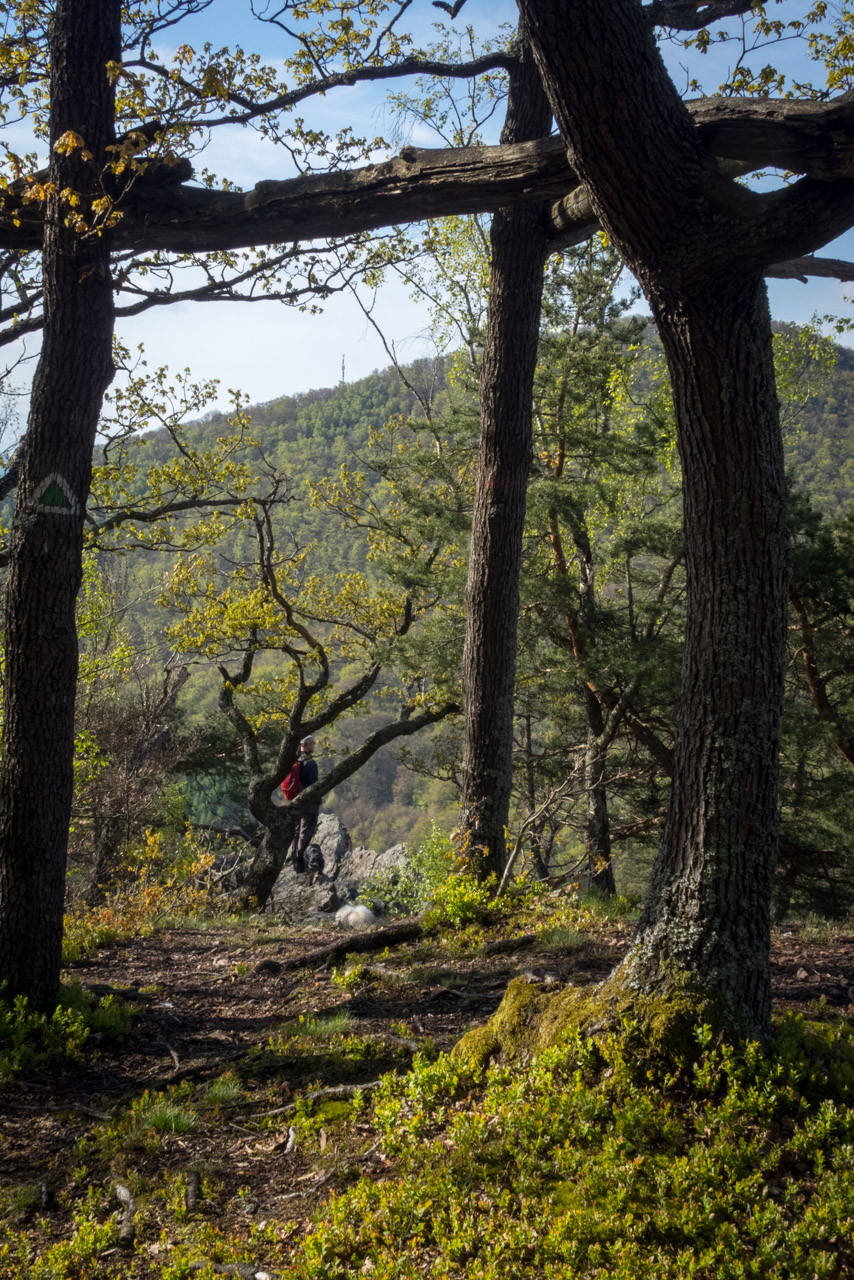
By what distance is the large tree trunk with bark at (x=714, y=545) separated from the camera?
9.26ft

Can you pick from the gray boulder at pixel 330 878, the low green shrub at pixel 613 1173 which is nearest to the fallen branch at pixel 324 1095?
the low green shrub at pixel 613 1173

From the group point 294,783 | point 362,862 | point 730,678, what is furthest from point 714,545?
point 362,862

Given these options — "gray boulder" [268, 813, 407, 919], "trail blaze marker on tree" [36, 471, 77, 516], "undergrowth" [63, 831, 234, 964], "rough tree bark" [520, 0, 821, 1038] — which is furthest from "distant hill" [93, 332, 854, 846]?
"rough tree bark" [520, 0, 821, 1038]

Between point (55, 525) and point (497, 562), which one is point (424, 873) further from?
point (55, 525)

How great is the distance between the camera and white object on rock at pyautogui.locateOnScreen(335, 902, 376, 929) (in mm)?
8195

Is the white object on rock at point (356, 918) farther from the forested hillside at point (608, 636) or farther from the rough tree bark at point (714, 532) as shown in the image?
the rough tree bark at point (714, 532)

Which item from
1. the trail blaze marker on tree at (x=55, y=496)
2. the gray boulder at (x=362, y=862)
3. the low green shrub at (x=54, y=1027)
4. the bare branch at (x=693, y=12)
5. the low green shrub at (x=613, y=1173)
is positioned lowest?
the gray boulder at (x=362, y=862)

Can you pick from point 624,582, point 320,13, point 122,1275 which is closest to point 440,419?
point 624,582

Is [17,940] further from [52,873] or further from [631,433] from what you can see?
[631,433]

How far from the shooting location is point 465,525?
13.0 meters

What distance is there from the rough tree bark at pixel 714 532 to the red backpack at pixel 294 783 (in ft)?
34.4

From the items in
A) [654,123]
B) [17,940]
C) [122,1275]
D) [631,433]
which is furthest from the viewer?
[631,433]

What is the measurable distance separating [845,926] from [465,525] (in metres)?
8.22

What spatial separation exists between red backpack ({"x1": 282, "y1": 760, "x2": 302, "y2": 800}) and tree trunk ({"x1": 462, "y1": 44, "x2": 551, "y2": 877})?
7.24m
